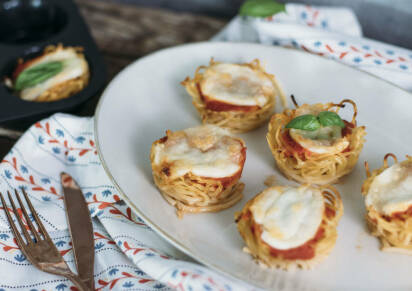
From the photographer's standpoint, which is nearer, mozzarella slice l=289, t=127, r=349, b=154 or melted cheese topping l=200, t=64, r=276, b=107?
mozzarella slice l=289, t=127, r=349, b=154

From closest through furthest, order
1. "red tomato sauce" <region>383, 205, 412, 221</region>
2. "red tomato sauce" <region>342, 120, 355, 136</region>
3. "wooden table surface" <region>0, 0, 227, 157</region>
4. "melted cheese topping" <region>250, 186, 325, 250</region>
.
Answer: "melted cheese topping" <region>250, 186, 325, 250</region> < "red tomato sauce" <region>383, 205, 412, 221</region> < "red tomato sauce" <region>342, 120, 355, 136</region> < "wooden table surface" <region>0, 0, 227, 157</region>

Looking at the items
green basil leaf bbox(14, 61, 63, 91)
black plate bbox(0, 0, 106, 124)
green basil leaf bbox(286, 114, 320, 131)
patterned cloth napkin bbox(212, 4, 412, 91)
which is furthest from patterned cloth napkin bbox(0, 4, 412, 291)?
green basil leaf bbox(286, 114, 320, 131)

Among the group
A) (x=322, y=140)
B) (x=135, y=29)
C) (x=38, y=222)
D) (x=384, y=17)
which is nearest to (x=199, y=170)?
(x=322, y=140)

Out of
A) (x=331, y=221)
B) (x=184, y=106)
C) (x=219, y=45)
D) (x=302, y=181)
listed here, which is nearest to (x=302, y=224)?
(x=331, y=221)

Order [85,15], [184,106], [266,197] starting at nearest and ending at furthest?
[266,197] → [184,106] → [85,15]

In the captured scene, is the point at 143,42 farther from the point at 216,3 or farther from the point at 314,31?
the point at 314,31

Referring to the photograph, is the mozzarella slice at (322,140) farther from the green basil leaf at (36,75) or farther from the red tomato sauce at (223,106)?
the green basil leaf at (36,75)

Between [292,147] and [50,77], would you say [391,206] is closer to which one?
[292,147]

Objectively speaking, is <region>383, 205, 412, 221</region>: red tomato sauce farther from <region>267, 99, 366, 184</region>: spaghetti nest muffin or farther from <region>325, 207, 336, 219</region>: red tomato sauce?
<region>267, 99, 366, 184</region>: spaghetti nest muffin
